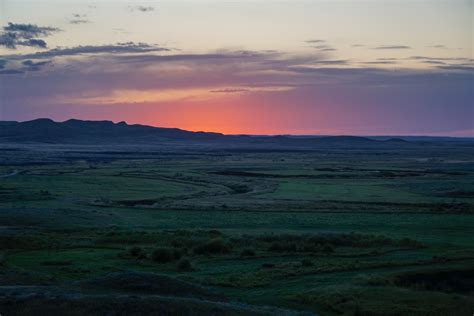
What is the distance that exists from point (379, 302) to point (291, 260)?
1054cm

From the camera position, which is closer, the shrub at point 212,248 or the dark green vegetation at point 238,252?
the dark green vegetation at point 238,252

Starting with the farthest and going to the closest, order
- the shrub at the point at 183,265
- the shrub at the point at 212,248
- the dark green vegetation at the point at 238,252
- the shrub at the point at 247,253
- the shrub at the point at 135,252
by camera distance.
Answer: the shrub at the point at 212,248, the shrub at the point at 247,253, the shrub at the point at 135,252, the shrub at the point at 183,265, the dark green vegetation at the point at 238,252

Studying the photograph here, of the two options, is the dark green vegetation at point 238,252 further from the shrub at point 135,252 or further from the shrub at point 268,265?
the shrub at point 135,252

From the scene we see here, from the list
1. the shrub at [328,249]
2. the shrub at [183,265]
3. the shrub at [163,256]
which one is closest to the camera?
the shrub at [183,265]

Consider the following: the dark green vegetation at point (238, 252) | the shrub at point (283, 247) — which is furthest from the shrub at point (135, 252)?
the shrub at point (283, 247)

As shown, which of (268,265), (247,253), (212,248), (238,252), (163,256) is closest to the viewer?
(268,265)

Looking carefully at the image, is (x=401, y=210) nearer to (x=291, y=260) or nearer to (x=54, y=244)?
(x=291, y=260)

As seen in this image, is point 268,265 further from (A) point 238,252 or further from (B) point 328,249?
(B) point 328,249

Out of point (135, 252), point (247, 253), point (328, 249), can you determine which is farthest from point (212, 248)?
point (328, 249)

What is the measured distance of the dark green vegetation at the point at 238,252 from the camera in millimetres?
23984

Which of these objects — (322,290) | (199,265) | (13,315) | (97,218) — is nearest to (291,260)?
(199,265)

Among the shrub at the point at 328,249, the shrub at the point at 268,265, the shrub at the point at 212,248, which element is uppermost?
the shrub at the point at 212,248

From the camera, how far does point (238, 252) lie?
37500 millimetres

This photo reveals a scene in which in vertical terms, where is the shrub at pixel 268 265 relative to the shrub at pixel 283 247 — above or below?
above
